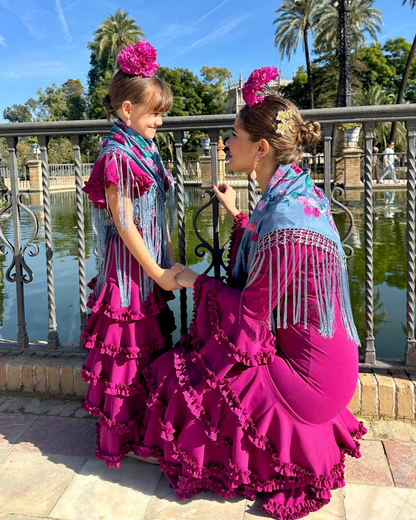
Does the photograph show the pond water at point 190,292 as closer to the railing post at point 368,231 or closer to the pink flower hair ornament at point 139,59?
the railing post at point 368,231

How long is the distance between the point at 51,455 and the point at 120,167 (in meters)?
1.25

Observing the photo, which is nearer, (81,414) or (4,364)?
(81,414)

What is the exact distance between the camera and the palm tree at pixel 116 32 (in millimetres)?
38594

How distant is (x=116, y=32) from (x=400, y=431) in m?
42.5

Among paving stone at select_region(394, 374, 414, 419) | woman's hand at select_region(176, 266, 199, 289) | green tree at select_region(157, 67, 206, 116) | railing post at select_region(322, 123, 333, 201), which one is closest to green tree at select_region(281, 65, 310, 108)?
green tree at select_region(157, 67, 206, 116)

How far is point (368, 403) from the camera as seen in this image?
7.33 ft

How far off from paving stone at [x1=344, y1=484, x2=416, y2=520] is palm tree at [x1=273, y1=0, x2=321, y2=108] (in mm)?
31080

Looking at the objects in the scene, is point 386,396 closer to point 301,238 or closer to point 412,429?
point 412,429

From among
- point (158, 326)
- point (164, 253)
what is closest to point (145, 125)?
point (164, 253)

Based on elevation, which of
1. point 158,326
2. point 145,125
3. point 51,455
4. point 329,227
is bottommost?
point 51,455

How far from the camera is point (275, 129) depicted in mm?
1716

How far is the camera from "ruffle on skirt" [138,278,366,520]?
1617mm

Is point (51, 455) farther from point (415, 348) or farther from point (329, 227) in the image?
point (415, 348)

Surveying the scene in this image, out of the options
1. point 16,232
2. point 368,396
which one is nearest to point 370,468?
point 368,396
